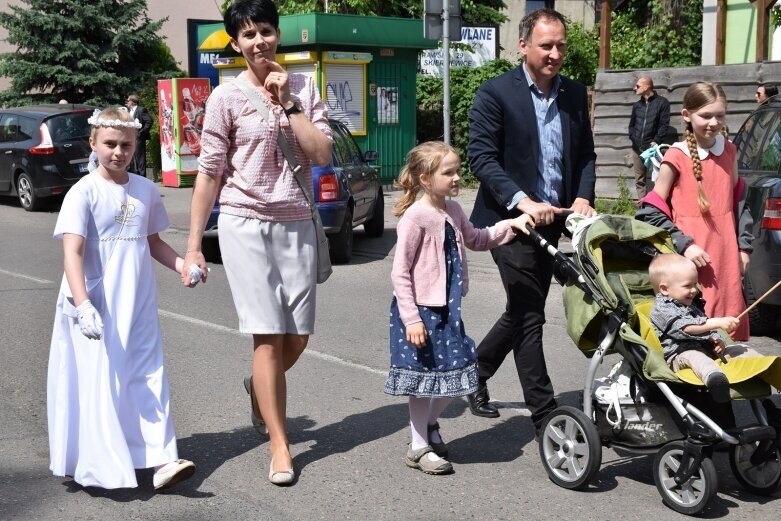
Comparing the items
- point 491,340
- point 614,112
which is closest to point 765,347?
point 491,340

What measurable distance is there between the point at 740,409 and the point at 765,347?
1.96 metres

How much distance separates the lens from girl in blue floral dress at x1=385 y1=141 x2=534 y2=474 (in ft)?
16.7

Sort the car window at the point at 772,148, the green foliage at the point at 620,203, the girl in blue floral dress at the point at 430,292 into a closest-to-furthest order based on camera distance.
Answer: the girl in blue floral dress at the point at 430,292 < the car window at the point at 772,148 < the green foliage at the point at 620,203

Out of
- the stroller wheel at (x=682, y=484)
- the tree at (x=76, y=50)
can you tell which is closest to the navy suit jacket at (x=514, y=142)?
the stroller wheel at (x=682, y=484)

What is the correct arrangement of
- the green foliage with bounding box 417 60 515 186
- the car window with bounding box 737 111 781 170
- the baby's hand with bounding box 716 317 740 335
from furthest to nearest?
1. the green foliage with bounding box 417 60 515 186
2. the car window with bounding box 737 111 781 170
3. the baby's hand with bounding box 716 317 740 335

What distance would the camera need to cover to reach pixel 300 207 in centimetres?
511

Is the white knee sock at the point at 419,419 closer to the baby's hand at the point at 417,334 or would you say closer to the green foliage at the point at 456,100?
the baby's hand at the point at 417,334

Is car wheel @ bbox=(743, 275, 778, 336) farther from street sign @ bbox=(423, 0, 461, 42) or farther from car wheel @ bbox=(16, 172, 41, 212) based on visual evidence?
car wheel @ bbox=(16, 172, 41, 212)

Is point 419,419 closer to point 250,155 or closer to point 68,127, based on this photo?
point 250,155

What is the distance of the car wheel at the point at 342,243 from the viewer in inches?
496

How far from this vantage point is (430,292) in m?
5.09

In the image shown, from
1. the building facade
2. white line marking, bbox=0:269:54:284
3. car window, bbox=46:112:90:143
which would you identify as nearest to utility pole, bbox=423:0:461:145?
white line marking, bbox=0:269:54:284

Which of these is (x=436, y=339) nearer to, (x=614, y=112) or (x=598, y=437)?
(x=598, y=437)

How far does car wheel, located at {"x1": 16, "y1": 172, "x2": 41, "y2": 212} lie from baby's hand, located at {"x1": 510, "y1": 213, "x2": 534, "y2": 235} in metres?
15.2
